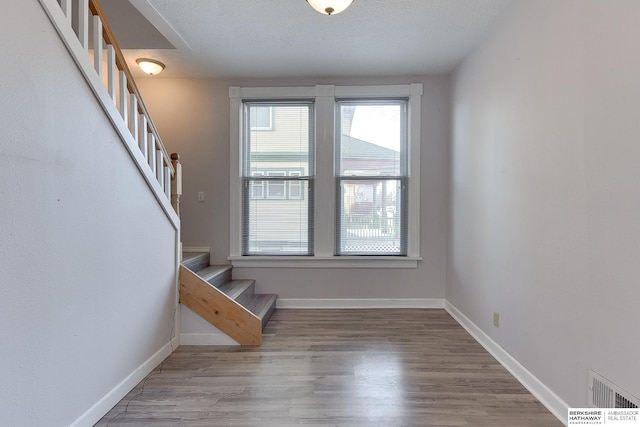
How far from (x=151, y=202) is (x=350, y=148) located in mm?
2161

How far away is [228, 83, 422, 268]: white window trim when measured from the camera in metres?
3.52

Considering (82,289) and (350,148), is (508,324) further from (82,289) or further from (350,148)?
(82,289)

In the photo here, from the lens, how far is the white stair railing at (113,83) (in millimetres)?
1542

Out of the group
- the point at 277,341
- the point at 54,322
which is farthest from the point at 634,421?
the point at 54,322

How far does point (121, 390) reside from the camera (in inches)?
74.5

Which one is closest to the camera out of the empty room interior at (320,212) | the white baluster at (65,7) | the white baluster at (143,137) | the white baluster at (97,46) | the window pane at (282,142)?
the empty room interior at (320,212)

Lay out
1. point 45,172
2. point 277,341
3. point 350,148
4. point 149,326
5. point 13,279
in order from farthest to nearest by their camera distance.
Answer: point 350,148, point 277,341, point 149,326, point 45,172, point 13,279

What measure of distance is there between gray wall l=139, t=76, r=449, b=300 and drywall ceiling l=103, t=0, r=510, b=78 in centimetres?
20

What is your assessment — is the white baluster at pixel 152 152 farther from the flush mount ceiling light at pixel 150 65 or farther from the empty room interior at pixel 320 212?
the flush mount ceiling light at pixel 150 65

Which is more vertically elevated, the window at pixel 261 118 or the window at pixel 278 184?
the window at pixel 261 118

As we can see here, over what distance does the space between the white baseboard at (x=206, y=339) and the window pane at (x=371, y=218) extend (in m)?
1.55

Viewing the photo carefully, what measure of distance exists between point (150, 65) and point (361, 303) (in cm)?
331

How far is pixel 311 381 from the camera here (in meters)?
2.05

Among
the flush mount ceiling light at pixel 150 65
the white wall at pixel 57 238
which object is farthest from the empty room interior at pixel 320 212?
the flush mount ceiling light at pixel 150 65
